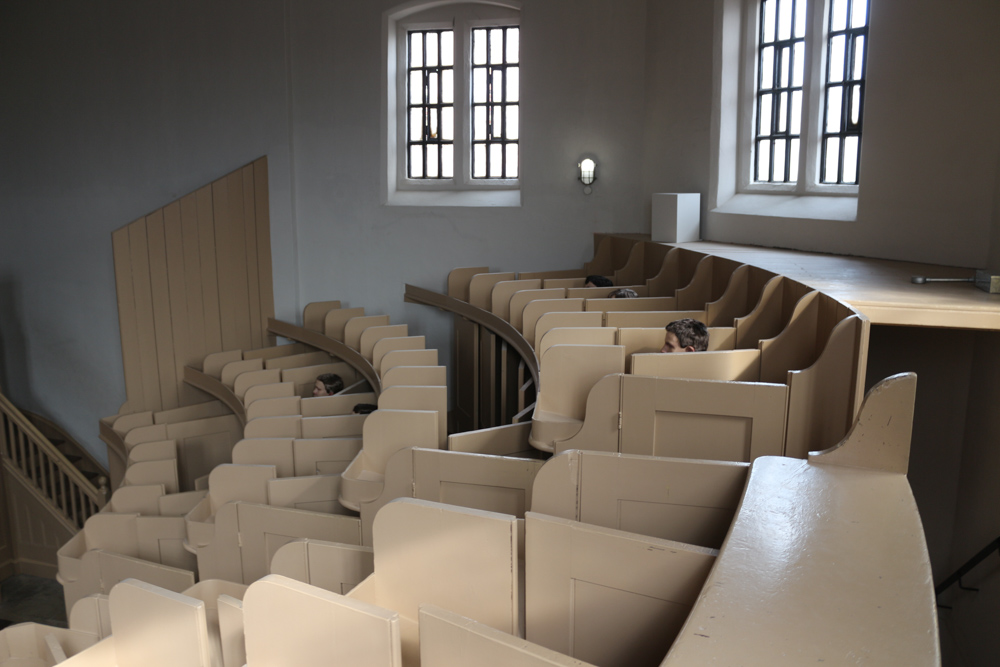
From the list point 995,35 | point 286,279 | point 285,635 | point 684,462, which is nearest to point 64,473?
point 286,279

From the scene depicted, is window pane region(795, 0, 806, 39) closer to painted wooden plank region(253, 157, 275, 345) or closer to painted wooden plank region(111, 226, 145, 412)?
painted wooden plank region(253, 157, 275, 345)

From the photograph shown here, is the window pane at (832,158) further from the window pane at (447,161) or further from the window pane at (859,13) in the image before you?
the window pane at (447,161)

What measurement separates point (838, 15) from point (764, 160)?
1.25 m

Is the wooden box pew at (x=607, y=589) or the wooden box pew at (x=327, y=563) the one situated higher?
the wooden box pew at (x=607, y=589)

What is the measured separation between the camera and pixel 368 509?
3.30 metres

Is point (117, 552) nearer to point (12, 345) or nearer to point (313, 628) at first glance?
point (313, 628)

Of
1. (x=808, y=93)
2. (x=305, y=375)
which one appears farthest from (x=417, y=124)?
(x=808, y=93)

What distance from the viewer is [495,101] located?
299 inches

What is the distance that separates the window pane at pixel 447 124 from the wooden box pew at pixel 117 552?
4.81m

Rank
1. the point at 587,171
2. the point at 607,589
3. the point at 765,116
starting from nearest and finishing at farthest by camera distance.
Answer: the point at 607,589
the point at 765,116
the point at 587,171

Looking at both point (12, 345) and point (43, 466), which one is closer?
point (43, 466)

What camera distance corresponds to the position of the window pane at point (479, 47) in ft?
24.7

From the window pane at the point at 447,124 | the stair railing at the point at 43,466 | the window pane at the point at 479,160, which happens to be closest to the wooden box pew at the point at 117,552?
the stair railing at the point at 43,466

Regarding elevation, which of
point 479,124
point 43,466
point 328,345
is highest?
point 479,124
